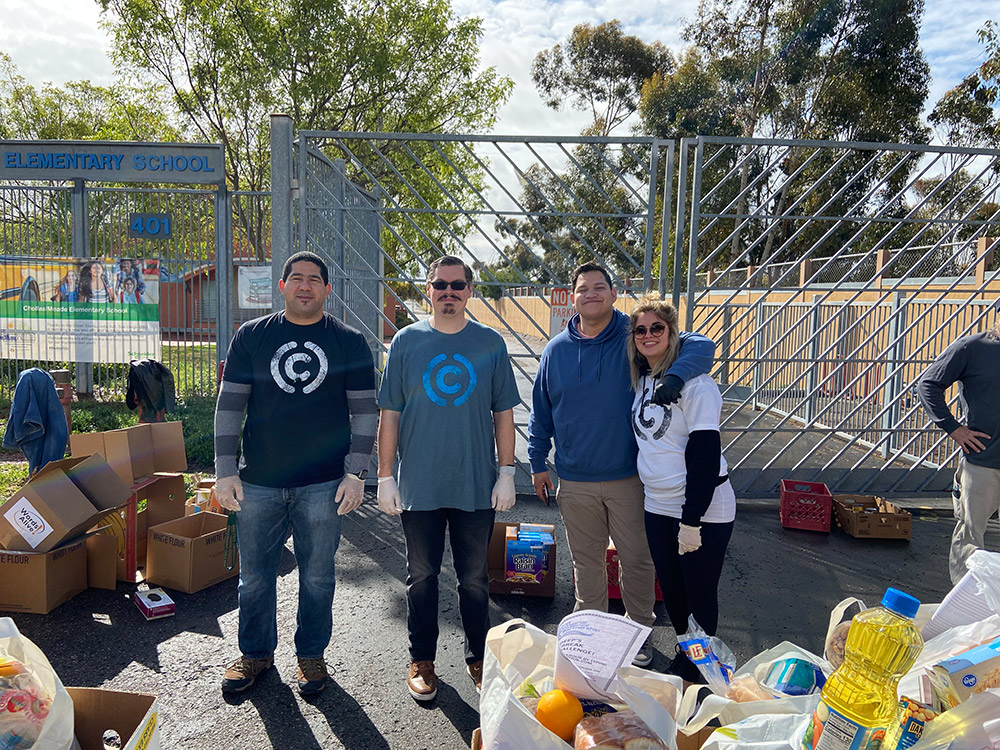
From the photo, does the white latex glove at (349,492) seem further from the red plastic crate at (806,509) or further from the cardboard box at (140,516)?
the red plastic crate at (806,509)

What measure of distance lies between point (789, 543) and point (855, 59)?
68.7ft

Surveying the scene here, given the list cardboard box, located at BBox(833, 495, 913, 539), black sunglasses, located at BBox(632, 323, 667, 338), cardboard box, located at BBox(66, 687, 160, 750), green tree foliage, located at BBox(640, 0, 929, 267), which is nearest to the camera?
cardboard box, located at BBox(66, 687, 160, 750)

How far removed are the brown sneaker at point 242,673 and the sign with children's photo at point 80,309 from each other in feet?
23.7

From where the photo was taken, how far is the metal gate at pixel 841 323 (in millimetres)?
5422

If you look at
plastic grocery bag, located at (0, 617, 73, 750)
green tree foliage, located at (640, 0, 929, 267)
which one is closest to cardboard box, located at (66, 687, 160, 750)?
plastic grocery bag, located at (0, 617, 73, 750)

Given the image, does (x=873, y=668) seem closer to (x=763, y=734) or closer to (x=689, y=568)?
(x=763, y=734)

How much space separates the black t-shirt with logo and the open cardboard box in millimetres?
1630

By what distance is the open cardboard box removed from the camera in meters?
4.14

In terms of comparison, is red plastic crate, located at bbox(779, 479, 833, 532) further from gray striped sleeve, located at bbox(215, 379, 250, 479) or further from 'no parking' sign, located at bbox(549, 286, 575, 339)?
gray striped sleeve, located at bbox(215, 379, 250, 479)

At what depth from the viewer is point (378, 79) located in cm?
1434

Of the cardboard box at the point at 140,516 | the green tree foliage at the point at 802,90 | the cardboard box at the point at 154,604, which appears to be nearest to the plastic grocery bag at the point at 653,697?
the cardboard box at the point at 154,604

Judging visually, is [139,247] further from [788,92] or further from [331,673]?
[788,92]

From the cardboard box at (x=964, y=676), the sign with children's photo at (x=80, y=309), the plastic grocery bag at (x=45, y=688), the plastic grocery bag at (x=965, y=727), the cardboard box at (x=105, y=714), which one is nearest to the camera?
the plastic grocery bag at (x=965, y=727)

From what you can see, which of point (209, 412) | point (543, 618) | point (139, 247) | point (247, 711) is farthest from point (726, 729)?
point (139, 247)
